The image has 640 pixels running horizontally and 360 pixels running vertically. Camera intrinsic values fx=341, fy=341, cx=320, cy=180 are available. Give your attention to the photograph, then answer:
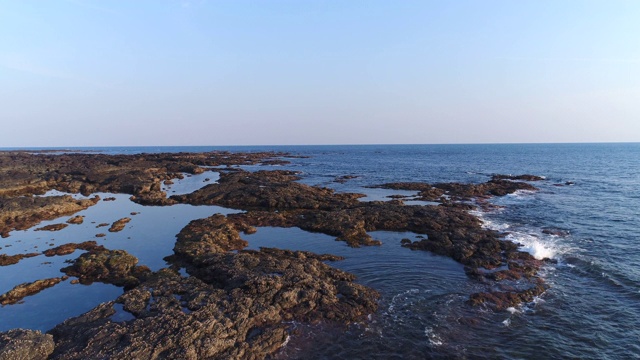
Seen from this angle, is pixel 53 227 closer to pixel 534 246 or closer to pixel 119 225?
pixel 119 225

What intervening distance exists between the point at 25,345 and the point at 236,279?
381 inches

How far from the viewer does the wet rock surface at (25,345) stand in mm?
13492

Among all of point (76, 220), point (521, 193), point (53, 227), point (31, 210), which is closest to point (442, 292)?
point (53, 227)

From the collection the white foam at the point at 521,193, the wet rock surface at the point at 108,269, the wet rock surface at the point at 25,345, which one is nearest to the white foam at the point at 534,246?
the white foam at the point at 521,193

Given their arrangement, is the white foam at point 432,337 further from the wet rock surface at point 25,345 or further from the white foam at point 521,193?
the white foam at point 521,193

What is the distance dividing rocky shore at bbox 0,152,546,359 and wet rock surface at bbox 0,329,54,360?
5cm

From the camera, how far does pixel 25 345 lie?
13859mm

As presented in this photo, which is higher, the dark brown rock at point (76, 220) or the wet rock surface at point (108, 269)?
the dark brown rock at point (76, 220)

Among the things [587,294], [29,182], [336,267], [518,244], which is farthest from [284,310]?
[29,182]

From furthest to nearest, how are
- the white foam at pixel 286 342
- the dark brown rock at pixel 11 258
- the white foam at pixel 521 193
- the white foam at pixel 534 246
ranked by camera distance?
the white foam at pixel 521 193, the white foam at pixel 534 246, the dark brown rock at pixel 11 258, the white foam at pixel 286 342

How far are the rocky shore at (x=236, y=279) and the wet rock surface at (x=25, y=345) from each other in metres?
0.05

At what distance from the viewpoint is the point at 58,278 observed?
22.9 m

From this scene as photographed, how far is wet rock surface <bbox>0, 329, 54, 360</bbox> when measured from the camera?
1349 centimetres

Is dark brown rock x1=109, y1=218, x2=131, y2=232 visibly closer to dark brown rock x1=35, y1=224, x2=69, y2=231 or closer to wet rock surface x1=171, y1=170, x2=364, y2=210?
dark brown rock x1=35, y1=224, x2=69, y2=231
